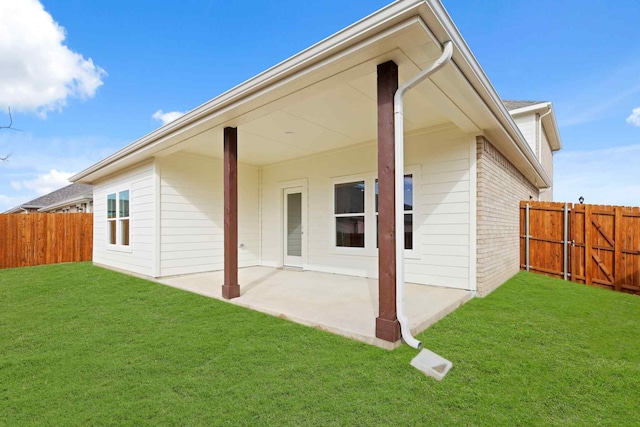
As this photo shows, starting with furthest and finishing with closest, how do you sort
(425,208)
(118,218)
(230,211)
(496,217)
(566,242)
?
(118,218) < (566,242) < (496,217) < (425,208) < (230,211)

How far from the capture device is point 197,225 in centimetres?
700

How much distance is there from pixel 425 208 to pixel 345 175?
188 centimetres

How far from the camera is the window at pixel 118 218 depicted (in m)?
7.55

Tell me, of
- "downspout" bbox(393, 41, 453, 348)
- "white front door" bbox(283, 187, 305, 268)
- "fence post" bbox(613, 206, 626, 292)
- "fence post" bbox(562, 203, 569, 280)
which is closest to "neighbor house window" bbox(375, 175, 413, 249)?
"white front door" bbox(283, 187, 305, 268)

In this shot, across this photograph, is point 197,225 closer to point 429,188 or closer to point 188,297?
point 188,297

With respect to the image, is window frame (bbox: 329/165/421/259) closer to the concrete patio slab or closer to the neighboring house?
the concrete patio slab

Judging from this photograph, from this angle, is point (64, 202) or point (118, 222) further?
point (64, 202)

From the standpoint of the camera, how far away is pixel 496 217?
5.46m

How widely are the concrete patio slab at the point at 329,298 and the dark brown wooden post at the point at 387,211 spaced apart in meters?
0.20

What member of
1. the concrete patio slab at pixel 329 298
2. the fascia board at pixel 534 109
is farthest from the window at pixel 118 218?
the fascia board at pixel 534 109

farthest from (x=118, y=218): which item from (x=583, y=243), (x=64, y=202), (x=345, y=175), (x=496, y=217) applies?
(x=583, y=243)

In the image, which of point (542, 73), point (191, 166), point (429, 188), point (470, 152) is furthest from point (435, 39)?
point (542, 73)

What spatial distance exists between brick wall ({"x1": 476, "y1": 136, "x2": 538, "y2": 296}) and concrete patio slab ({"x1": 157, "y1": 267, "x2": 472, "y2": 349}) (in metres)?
0.75

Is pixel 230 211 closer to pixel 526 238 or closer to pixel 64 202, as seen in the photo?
pixel 526 238
